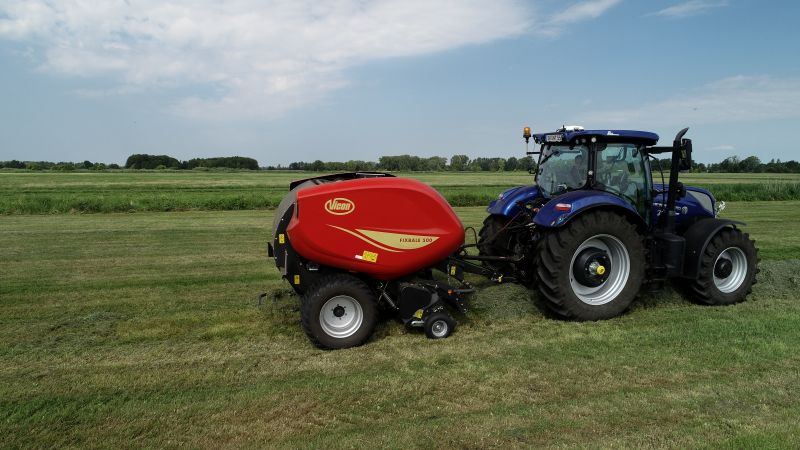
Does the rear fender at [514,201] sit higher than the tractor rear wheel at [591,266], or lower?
higher

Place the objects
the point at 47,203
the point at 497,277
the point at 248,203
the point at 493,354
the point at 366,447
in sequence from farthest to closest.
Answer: the point at 248,203 → the point at 47,203 → the point at 497,277 → the point at 493,354 → the point at 366,447

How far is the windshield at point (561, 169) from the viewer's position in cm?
609

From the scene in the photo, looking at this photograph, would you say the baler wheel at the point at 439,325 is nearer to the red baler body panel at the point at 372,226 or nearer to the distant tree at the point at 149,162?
the red baler body panel at the point at 372,226

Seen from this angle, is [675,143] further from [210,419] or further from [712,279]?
[210,419]

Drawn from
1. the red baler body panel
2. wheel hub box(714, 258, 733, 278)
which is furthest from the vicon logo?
wheel hub box(714, 258, 733, 278)

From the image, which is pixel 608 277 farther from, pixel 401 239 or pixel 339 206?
pixel 339 206

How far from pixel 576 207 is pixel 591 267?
25.9 inches

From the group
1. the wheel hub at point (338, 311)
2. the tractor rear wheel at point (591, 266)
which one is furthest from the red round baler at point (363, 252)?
the tractor rear wheel at point (591, 266)

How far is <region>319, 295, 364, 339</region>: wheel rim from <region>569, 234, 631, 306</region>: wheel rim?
2.25 meters

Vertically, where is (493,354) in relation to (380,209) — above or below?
below

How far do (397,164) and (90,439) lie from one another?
50573mm

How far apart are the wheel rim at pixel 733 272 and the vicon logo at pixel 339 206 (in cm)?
425

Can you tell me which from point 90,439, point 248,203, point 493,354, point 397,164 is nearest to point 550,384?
point 493,354

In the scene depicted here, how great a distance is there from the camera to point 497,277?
19.4ft
